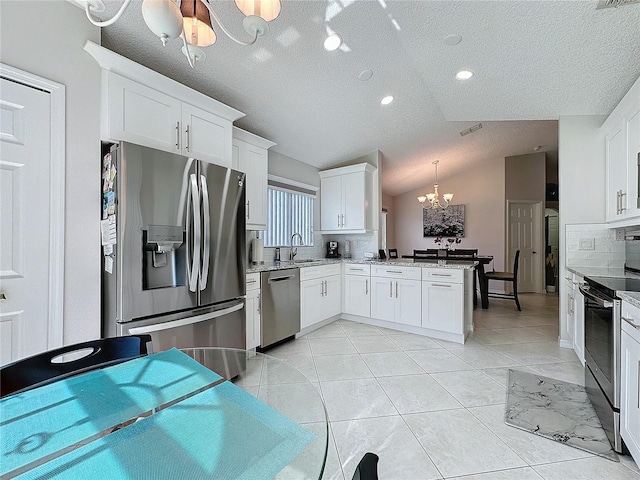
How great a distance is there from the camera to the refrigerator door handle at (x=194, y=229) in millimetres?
1974

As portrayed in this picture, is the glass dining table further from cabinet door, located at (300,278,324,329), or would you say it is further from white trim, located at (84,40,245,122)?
cabinet door, located at (300,278,324,329)

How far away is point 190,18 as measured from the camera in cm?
120

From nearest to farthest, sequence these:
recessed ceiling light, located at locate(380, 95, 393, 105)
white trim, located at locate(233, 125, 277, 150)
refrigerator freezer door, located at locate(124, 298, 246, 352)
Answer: refrigerator freezer door, located at locate(124, 298, 246, 352) → white trim, located at locate(233, 125, 277, 150) → recessed ceiling light, located at locate(380, 95, 393, 105)

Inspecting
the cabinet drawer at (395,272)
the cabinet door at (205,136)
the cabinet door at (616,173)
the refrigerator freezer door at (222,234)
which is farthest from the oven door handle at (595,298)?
the cabinet door at (205,136)

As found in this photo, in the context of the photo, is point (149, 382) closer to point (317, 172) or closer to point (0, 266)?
point (0, 266)

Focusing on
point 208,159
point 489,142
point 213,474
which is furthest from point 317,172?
point 213,474

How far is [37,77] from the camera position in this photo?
1.55 meters

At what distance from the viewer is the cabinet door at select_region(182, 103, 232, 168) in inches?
87.8

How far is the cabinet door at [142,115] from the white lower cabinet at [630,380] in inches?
116

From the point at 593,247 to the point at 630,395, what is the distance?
2192mm

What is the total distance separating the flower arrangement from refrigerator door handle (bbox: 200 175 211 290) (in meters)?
6.10

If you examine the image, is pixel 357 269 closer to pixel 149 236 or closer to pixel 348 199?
pixel 348 199

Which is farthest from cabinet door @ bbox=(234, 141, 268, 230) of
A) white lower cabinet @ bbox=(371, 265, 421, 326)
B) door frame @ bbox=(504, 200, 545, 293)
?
door frame @ bbox=(504, 200, 545, 293)

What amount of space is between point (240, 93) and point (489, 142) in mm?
4751
